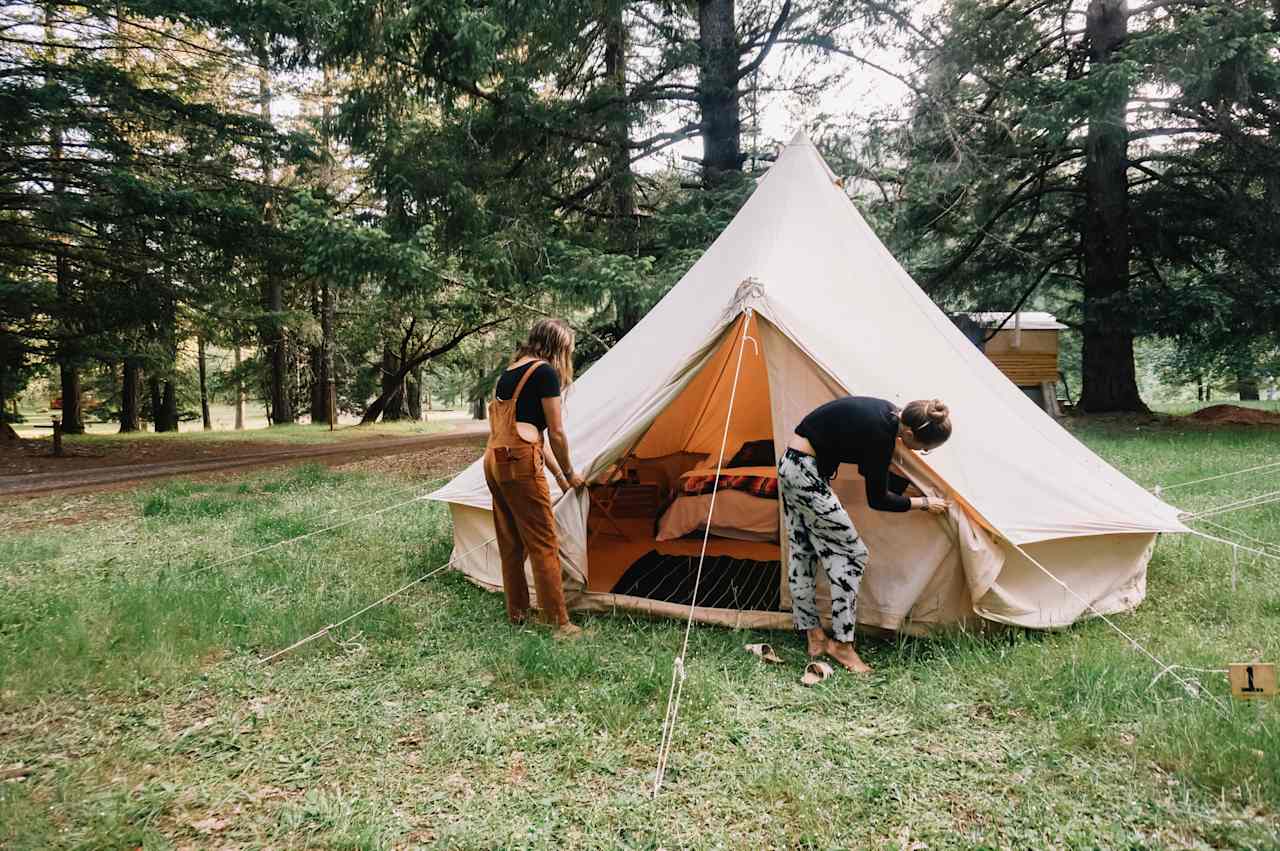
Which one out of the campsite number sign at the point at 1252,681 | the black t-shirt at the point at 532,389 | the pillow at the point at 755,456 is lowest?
the campsite number sign at the point at 1252,681

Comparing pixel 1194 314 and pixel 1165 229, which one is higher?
pixel 1165 229

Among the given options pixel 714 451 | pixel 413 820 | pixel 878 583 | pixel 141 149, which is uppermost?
pixel 141 149

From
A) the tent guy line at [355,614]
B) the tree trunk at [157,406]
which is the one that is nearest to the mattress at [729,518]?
the tent guy line at [355,614]

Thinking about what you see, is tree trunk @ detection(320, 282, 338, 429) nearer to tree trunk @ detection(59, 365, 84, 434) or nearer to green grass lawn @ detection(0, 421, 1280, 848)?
tree trunk @ detection(59, 365, 84, 434)

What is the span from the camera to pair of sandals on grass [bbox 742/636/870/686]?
3197mm

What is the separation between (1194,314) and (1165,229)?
2.01 metres

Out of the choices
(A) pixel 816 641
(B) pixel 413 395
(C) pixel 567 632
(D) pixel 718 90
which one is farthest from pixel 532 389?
(B) pixel 413 395

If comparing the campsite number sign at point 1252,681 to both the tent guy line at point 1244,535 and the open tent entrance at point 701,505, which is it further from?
the tent guy line at point 1244,535

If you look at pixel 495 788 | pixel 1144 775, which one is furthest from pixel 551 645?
pixel 1144 775

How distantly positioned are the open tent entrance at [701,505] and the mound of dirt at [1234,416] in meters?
9.40

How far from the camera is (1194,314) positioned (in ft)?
31.9

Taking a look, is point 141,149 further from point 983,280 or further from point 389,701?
point 983,280

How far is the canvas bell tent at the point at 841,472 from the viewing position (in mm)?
3541

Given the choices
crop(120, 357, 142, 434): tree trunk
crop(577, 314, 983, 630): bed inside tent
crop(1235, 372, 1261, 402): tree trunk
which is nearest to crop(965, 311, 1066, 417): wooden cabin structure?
crop(1235, 372, 1261, 402): tree trunk
